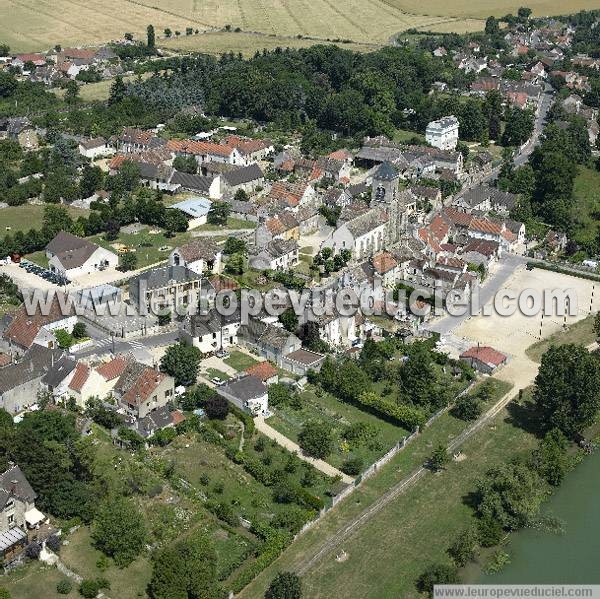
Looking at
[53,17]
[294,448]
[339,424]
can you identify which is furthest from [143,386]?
[53,17]

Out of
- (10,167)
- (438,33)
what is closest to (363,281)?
(10,167)

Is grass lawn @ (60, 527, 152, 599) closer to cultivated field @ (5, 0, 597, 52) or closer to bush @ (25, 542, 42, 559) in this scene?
bush @ (25, 542, 42, 559)

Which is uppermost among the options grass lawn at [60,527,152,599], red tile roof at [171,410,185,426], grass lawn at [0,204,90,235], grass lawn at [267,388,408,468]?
red tile roof at [171,410,185,426]

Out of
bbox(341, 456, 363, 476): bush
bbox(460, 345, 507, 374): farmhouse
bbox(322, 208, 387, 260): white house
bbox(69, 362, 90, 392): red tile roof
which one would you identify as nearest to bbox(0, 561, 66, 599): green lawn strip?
bbox(69, 362, 90, 392): red tile roof

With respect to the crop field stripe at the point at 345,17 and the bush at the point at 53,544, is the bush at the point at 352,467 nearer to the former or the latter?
the bush at the point at 53,544

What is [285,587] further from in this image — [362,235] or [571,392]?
[362,235]

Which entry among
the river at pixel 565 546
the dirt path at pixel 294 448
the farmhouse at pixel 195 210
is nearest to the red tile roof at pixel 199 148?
the farmhouse at pixel 195 210
